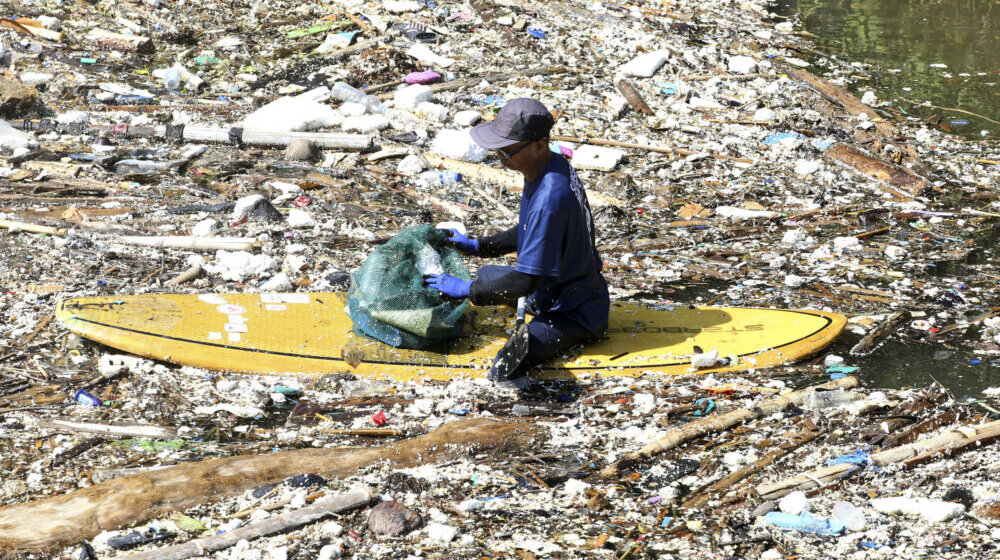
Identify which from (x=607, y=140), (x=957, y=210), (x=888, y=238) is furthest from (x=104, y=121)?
(x=957, y=210)

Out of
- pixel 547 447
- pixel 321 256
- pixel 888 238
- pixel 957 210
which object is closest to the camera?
pixel 547 447

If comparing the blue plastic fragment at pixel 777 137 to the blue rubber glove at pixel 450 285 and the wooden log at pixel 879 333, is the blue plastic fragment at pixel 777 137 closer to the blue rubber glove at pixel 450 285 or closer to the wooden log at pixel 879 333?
the wooden log at pixel 879 333

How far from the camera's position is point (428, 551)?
3.28 metres

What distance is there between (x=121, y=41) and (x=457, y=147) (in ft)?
15.8

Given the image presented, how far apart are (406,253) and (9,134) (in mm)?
4719

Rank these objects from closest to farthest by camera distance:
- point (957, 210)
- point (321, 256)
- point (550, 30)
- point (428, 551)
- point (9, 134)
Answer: point (428, 551) < point (321, 256) < point (957, 210) < point (9, 134) < point (550, 30)

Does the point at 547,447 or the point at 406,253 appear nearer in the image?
the point at 547,447

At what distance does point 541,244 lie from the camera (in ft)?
13.8

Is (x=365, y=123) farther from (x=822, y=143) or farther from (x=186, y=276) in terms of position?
(x=822, y=143)

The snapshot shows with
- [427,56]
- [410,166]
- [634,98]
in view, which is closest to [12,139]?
[410,166]

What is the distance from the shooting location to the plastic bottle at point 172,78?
9.41 meters

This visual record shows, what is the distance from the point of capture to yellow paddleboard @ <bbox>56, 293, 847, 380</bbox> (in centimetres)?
459

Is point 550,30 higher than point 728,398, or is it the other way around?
point 550,30

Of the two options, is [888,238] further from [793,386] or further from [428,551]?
[428,551]
